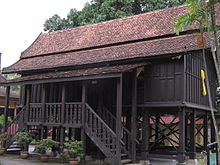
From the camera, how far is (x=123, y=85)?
584 inches

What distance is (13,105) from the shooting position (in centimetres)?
2716

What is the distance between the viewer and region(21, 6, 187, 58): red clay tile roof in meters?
16.2

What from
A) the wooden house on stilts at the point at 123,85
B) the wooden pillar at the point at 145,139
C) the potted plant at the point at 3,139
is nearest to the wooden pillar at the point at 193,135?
the wooden house on stilts at the point at 123,85

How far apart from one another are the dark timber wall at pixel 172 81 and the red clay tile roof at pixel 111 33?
6.70 ft

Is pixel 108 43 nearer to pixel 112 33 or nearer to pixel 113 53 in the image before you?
pixel 112 33

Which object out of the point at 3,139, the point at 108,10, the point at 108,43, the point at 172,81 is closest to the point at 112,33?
the point at 108,43

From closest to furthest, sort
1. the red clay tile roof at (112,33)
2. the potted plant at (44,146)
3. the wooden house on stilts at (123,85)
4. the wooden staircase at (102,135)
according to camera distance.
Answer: the wooden staircase at (102,135) → the wooden house on stilts at (123,85) → the potted plant at (44,146) → the red clay tile roof at (112,33)

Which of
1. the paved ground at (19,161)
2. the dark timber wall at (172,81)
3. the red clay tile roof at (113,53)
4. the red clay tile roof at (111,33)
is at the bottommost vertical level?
the paved ground at (19,161)

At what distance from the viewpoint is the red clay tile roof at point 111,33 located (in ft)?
53.2

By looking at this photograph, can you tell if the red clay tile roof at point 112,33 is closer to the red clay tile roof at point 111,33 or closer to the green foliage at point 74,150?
the red clay tile roof at point 111,33

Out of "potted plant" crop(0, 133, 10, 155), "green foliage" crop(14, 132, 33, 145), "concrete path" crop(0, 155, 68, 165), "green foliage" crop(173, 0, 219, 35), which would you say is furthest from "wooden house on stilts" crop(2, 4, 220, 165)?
"green foliage" crop(173, 0, 219, 35)

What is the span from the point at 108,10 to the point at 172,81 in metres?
15.0

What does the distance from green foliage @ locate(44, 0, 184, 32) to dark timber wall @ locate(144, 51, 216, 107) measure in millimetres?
13470

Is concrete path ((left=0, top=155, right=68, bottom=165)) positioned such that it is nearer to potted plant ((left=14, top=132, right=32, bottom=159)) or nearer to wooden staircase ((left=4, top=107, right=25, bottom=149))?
potted plant ((left=14, top=132, right=32, bottom=159))
